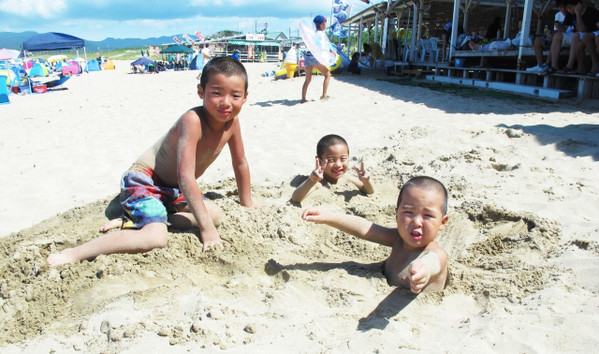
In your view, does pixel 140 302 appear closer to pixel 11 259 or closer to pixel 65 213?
pixel 11 259

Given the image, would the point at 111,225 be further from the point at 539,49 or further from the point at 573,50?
the point at 539,49

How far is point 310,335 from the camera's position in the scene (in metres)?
1.69

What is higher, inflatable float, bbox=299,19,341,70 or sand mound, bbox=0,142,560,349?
inflatable float, bbox=299,19,341,70

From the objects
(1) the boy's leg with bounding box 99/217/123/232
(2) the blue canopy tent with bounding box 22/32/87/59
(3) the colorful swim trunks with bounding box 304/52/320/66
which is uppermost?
(2) the blue canopy tent with bounding box 22/32/87/59

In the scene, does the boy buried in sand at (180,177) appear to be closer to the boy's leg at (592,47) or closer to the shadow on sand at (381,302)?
the shadow on sand at (381,302)

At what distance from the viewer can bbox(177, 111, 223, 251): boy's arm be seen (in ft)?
8.16

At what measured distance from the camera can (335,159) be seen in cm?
359

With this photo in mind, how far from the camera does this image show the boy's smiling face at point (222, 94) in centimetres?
257

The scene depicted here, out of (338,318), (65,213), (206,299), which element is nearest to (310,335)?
(338,318)

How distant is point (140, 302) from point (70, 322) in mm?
288

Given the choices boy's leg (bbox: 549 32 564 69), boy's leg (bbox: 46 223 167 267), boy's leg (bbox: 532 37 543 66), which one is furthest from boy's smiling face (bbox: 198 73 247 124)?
boy's leg (bbox: 532 37 543 66)

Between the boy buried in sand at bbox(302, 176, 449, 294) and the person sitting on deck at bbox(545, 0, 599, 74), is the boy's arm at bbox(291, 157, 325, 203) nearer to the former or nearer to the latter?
the boy buried in sand at bbox(302, 176, 449, 294)

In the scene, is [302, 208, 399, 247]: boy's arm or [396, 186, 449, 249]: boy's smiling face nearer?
[396, 186, 449, 249]: boy's smiling face

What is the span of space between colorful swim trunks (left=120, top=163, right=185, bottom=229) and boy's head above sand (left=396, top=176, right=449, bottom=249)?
1.46m
